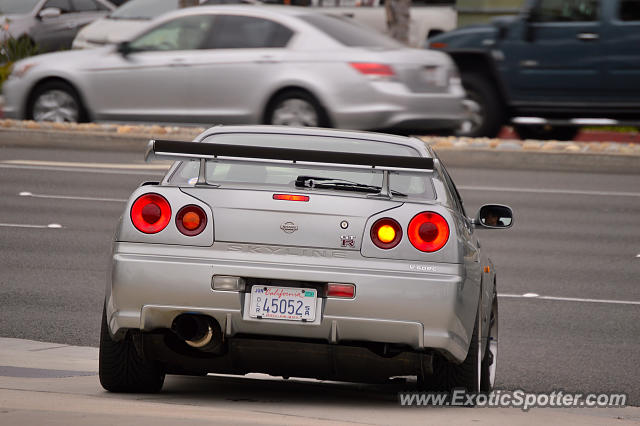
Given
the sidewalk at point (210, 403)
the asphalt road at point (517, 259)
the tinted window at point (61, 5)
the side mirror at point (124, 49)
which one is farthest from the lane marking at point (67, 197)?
the tinted window at point (61, 5)

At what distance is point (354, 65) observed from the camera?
16766 millimetres

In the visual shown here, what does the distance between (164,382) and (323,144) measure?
1484mm

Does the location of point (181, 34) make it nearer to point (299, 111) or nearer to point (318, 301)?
point (299, 111)

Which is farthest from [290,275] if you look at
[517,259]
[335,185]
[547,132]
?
[547,132]

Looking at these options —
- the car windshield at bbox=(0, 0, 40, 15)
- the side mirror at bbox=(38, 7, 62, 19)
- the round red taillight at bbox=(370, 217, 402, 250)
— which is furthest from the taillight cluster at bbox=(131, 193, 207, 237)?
the car windshield at bbox=(0, 0, 40, 15)

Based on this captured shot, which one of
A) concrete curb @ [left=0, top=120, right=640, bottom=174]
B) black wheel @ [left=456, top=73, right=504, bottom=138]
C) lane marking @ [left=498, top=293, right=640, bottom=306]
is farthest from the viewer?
black wheel @ [left=456, top=73, right=504, bottom=138]

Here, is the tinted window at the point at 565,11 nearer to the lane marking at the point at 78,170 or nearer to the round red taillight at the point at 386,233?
the lane marking at the point at 78,170

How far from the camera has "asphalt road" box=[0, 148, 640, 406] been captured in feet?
28.1

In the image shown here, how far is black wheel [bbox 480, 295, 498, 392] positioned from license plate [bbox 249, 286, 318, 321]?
1355 mm

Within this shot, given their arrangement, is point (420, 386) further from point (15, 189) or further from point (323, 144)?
point (15, 189)

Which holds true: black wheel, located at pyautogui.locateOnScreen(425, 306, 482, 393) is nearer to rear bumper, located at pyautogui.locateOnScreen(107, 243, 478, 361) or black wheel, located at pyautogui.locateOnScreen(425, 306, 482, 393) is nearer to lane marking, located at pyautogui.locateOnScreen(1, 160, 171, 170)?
rear bumper, located at pyautogui.locateOnScreen(107, 243, 478, 361)

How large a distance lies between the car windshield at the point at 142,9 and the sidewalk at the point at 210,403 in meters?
18.0

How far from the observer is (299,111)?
55.2 ft

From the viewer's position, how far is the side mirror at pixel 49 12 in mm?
26870
